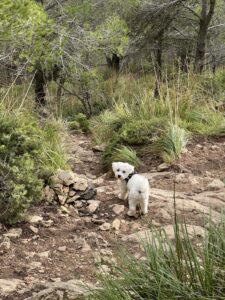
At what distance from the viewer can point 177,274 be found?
2.76m

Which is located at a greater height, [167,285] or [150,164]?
[167,285]

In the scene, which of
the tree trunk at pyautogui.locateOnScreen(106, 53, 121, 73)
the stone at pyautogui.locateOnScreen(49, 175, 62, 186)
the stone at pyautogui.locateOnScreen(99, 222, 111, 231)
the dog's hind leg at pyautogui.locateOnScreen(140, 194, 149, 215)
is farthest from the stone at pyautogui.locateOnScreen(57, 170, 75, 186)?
the tree trunk at pyautogui.locateOnScreen(106, 53, 121, 73)

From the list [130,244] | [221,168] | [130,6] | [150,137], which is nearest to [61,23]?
[130,6]

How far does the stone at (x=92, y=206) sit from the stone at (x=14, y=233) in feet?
2.90

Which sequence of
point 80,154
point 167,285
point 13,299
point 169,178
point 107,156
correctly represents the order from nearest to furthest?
1. point 167,285
2. point 13,299
3. point 169,178
4. point 107,156
5. point 80,154

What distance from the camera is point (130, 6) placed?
13656mm

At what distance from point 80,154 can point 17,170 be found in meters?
3.94

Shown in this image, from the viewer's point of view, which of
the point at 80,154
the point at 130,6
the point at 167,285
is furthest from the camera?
the point at 130,6

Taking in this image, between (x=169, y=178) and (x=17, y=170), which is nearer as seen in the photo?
(x=17, y=170)

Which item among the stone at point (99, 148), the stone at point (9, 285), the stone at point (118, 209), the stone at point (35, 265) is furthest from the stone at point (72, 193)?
the stone at point (99, 148)

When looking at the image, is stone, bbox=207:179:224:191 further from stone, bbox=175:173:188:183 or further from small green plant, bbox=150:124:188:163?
small green plant, bbox=150:124:188:163

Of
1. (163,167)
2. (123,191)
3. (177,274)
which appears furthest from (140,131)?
(177,274)

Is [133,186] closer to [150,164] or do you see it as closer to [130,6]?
[150,164]

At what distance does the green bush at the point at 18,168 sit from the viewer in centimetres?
479
